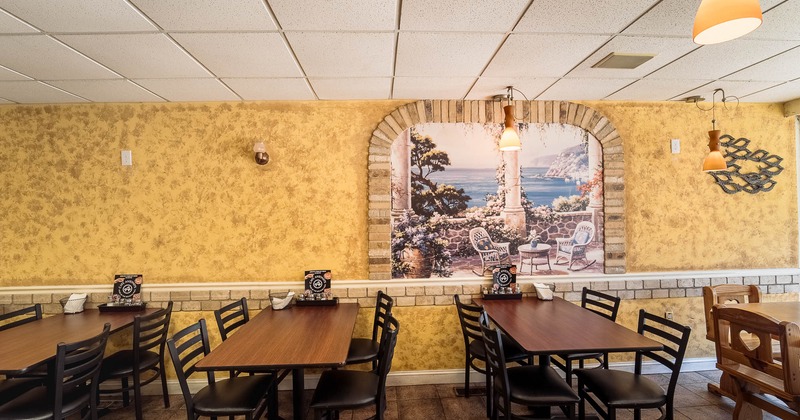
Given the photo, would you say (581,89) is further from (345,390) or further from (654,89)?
(345,390)

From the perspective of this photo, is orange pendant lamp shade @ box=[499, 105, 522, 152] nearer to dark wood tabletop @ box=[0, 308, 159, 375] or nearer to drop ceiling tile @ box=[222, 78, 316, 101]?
drop ceiling tile @ box=[222, 78, 316, 101]

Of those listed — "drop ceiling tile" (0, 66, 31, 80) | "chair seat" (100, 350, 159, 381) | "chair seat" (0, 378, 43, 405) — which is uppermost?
"drop ceiling tile" (0, 66, 31, 80)

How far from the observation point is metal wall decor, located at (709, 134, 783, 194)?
154 inches

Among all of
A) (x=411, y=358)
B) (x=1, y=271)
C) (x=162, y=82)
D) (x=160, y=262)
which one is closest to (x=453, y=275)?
(x=411, y=358)

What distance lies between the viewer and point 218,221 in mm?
3611

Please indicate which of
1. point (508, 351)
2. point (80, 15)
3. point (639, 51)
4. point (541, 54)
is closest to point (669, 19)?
point (639, 51)

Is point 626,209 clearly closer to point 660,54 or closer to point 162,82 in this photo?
point 660,54

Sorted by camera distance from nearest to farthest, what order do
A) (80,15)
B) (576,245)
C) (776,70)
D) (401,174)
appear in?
(80,15)
(776,70)
(401,174)
(576,245)

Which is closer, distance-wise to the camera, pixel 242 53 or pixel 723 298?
pixel 242 53

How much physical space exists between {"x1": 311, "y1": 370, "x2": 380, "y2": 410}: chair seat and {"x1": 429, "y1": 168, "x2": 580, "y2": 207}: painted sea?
1.98m

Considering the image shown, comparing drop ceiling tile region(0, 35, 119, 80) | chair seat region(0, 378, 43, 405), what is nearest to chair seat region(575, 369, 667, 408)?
chair seat region(0, 378, 43, 405)

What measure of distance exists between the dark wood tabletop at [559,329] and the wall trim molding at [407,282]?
32 centimetres

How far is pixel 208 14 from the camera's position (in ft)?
6.86

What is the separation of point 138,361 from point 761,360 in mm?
4488
